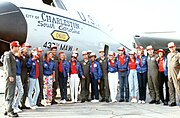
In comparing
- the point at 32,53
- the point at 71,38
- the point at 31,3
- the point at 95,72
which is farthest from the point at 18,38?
the point at 95,72

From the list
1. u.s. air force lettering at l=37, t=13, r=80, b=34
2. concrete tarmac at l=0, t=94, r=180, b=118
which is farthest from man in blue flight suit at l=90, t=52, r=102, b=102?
concrete tarmac at l=0, t=94, r=180, b=118

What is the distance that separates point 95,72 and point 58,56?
135 cm

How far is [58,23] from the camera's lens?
9555 millimetres

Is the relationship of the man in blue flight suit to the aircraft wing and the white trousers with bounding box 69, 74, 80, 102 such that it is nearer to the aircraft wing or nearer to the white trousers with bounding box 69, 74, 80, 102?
the white trousers with bounding box 69, 74, 80, 102

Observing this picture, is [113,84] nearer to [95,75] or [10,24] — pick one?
[95,75]

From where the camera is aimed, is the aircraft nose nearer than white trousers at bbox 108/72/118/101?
Yes

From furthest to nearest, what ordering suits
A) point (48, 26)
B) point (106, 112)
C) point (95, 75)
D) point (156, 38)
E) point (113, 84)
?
point (156, 38), point (95, 75), point (113, 84), point (48, 26), point (106, 112)

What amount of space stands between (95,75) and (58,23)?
6.97 feet

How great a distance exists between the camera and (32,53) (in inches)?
336

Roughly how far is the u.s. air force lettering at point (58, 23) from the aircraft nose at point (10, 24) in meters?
0.71

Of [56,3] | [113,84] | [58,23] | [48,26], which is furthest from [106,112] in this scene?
[56,3]

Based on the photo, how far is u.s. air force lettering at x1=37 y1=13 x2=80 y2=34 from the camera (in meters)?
9.12

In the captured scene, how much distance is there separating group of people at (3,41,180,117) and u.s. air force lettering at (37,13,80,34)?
73 centimetres

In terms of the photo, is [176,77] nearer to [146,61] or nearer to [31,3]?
[146,61]
